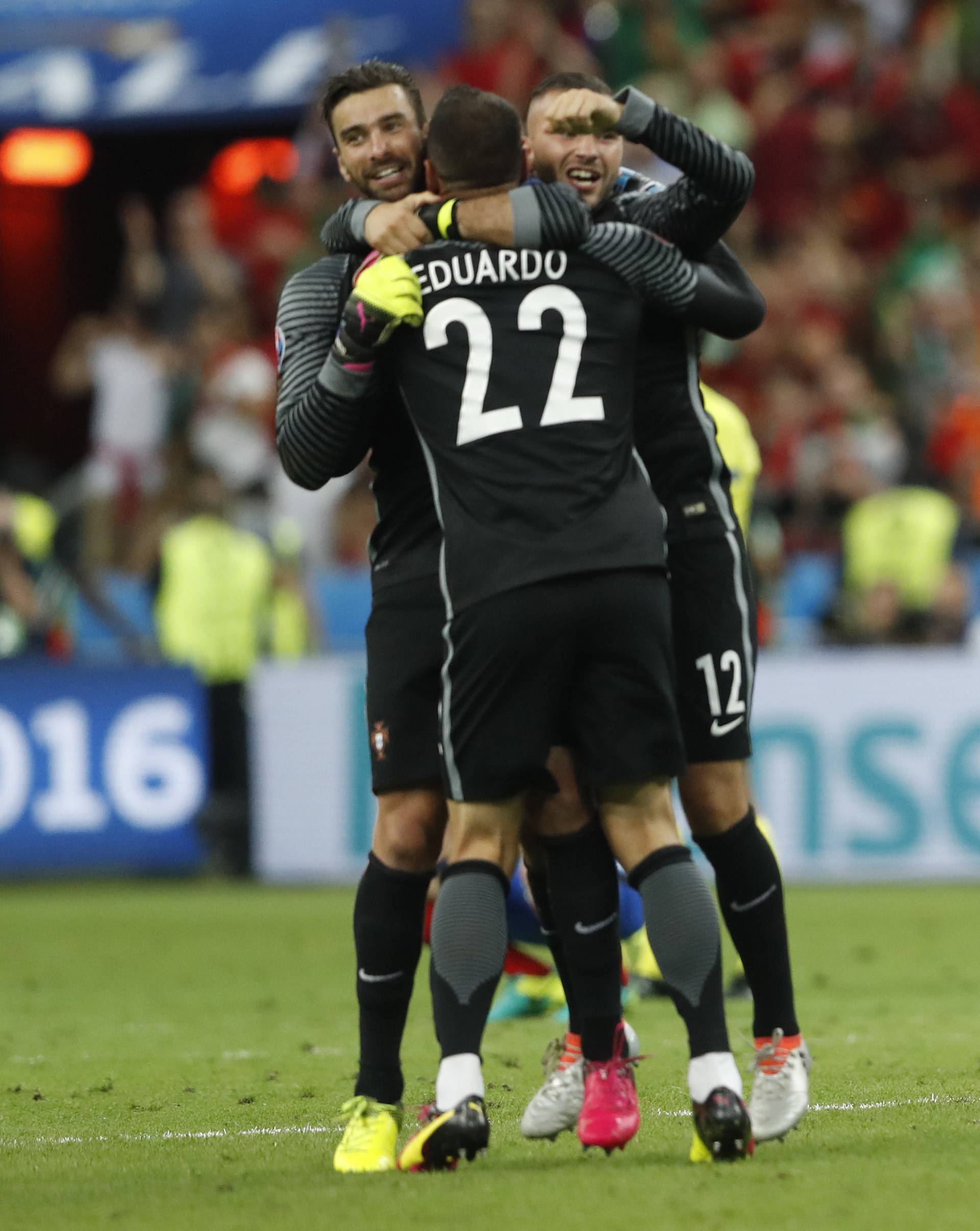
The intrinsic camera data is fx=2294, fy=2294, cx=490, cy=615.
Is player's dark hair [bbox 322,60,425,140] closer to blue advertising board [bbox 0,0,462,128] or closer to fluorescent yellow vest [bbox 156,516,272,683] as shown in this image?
fluorescent yellow vest [bbox 156,516,272,683]

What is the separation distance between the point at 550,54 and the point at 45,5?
323 cm

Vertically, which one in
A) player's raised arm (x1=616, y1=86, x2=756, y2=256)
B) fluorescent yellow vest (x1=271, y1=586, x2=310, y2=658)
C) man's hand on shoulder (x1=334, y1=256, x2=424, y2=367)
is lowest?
fluorescent yellow vest (x1=271, y1=586, x2=310, y2=658)

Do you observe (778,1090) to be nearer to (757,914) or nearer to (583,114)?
(757,914)

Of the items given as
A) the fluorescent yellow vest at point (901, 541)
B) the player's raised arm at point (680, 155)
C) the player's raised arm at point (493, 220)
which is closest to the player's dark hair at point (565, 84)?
→ the player's raised arm at point (680, 155)

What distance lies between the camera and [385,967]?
4.49 metres

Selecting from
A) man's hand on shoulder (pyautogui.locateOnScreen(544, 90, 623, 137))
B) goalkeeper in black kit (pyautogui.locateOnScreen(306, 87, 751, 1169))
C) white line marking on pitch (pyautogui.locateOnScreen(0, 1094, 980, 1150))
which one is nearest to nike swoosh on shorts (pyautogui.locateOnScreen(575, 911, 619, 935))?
goalkeeper in black kit (pyautogui.locateOnScreen(306, 87, 751, 1169))

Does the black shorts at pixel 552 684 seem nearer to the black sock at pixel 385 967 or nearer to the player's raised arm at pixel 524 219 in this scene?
the black sock at pixel 385 967

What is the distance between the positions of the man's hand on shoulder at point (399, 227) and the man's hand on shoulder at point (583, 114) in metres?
0.29

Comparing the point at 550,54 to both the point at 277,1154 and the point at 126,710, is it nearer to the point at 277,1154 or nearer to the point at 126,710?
the point at 126,710

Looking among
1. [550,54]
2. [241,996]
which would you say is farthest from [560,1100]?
[550,54]

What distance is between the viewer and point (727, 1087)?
162 inches

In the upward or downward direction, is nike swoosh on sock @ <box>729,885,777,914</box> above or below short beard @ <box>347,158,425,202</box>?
below

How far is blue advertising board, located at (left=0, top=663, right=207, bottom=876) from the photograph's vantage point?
11.3m

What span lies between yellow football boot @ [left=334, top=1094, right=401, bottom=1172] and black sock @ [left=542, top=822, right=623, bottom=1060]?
41 cm
